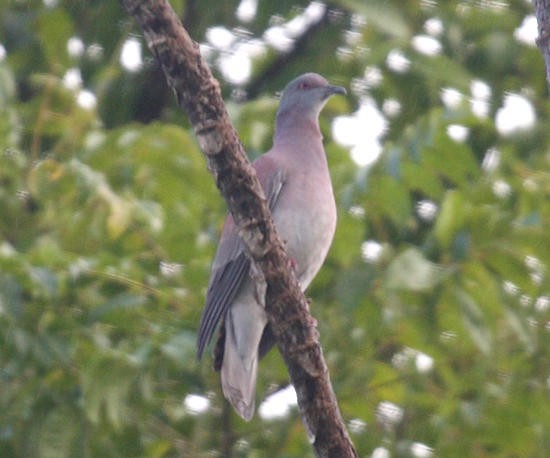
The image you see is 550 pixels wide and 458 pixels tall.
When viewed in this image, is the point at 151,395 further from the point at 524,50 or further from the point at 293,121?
the point at 524,50

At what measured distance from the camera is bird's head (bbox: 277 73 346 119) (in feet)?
18.2

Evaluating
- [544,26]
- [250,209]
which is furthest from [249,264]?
[544,26]

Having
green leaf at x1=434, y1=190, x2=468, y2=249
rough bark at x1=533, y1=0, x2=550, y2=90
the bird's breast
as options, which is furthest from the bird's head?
rough bark at x1=533, y1=0, x2=550, y2=90

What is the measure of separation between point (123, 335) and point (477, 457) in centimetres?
159

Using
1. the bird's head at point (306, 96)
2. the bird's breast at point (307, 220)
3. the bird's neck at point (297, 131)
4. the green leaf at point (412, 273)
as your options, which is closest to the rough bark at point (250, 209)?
the green leaf at point (412, 273)

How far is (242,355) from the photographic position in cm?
433

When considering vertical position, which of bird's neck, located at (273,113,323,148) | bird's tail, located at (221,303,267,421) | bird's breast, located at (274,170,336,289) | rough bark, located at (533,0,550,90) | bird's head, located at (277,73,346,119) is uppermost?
bird's head, located at (277,73,346,119)

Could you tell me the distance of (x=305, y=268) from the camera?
14.8 feet

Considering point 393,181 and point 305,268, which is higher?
point 393,181

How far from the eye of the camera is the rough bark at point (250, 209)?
2.73 metres

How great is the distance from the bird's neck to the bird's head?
3 centimetres

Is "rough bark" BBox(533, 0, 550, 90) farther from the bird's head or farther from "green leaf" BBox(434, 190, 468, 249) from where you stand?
the bird's head

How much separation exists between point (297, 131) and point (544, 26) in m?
2.56

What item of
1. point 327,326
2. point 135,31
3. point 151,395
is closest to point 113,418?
point 151,395
